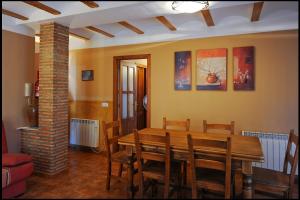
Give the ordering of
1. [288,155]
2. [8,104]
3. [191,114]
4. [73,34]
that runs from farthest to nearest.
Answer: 1. [73,34]
2. [191,114]
3. [8,104]
4. [288,155]

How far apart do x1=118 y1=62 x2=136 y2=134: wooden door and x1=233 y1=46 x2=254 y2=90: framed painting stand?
1802mm

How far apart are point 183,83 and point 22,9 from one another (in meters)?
2.06

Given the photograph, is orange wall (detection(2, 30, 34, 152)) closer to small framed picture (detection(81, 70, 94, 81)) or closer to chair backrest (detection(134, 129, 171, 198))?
small framed picture (detection(81, 70, 94, 81))

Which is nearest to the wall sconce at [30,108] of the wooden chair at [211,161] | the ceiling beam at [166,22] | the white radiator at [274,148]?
the ceiling beam at [166,22]

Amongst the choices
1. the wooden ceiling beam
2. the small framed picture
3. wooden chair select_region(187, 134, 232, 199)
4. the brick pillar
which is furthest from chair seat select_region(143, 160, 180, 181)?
the small framed picture

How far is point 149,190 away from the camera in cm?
79

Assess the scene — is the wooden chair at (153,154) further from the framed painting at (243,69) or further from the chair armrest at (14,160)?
the framed painting at (243,69)

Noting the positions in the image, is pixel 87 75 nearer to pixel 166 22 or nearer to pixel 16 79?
pixel 16 79

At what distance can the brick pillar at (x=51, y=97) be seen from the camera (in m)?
2.48

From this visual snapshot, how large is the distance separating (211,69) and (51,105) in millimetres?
2035

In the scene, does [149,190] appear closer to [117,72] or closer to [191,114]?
[191,114]

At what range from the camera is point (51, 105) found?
2.48 meters

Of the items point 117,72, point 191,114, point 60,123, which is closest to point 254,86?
point 191,114

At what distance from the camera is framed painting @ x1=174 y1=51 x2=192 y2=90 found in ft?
9.78
